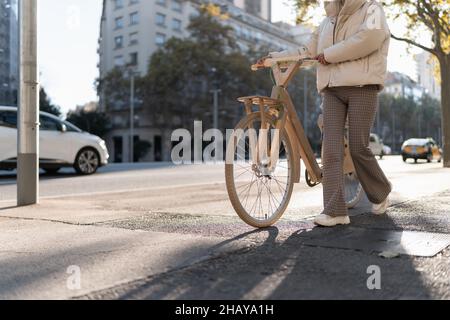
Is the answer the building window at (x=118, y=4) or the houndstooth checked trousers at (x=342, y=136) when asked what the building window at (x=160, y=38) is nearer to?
the building window at (x=118, y=4)

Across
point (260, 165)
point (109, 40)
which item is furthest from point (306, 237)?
point (109, 40)

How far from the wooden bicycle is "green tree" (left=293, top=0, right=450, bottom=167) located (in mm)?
14462

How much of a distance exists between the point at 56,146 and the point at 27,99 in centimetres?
696

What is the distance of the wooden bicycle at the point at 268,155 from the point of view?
373cm

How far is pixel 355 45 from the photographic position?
383 cm

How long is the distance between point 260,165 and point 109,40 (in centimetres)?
6030

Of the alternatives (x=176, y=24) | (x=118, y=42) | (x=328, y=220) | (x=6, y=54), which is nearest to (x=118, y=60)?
(x=118, y=42)

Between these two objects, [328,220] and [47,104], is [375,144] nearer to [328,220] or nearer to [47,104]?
[328,220]

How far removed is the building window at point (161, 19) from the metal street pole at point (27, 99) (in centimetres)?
5323

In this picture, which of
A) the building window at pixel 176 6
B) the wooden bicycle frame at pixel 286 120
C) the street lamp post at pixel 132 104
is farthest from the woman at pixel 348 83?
the building window at pixel 176 6

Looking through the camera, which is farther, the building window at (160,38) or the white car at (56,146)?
the building window at (160,38)
